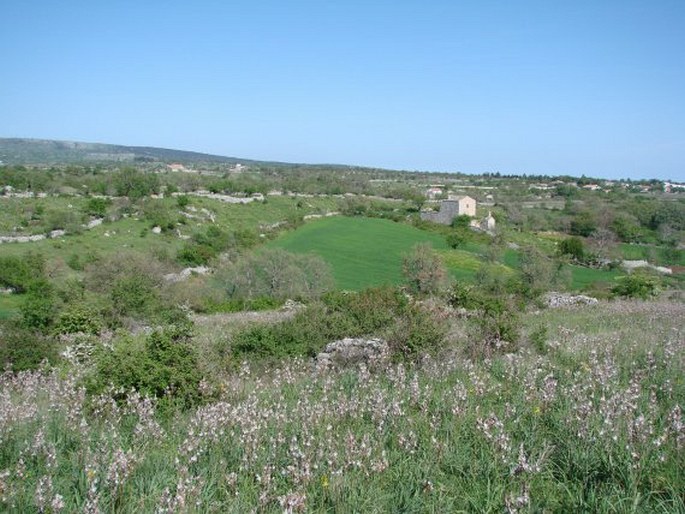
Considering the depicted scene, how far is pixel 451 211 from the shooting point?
102 m

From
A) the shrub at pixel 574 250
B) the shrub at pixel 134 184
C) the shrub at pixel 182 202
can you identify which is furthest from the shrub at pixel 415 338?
the shrub at pixel 134 184

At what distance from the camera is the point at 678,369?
7367mm

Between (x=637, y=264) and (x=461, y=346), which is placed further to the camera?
(x=637, y=264)

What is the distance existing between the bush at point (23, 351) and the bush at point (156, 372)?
15.4 ft

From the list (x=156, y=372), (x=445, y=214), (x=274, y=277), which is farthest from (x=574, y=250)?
(x=156, y=372)

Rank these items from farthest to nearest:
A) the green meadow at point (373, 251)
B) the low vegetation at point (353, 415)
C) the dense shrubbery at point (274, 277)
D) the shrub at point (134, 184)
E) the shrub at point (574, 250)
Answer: the shrub at point (134, 184)
the shrub at point (574, 250)
the green meadow at point (373, 251)
the dense shrubbery at point (274, 277)
the low vegetation at point (353, 415)

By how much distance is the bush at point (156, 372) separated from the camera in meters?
7.78

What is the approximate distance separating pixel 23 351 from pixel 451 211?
3682 inches

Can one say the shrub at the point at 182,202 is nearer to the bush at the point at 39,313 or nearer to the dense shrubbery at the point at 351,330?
the bush at the point at 39,313

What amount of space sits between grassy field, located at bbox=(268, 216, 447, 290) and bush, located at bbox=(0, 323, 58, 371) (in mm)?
41888

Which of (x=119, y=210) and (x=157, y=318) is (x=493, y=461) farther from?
(x=119, y=210)

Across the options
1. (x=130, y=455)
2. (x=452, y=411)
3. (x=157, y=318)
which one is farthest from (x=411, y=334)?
(x=157, y=318)

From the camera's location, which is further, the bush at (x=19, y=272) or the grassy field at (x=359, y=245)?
the grassy field at (x=359, y=245)

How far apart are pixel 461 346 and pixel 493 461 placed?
19.3ft
